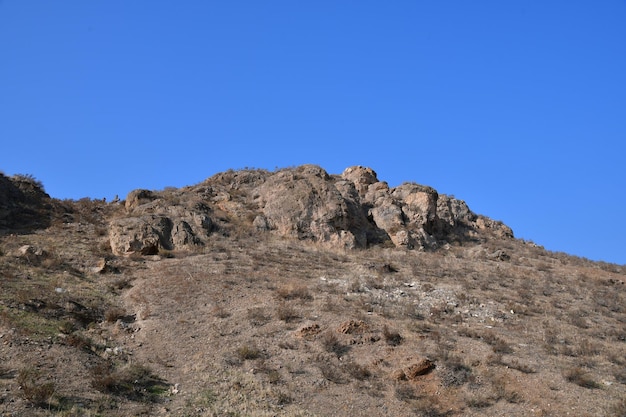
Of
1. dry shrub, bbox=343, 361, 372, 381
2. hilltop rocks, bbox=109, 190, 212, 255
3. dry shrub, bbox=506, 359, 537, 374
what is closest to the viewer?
dry shrub, bbox=343, 361, 372, 381

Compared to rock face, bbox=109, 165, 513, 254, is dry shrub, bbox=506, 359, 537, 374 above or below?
below

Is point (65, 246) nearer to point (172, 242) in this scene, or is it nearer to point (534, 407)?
point (172, 242)

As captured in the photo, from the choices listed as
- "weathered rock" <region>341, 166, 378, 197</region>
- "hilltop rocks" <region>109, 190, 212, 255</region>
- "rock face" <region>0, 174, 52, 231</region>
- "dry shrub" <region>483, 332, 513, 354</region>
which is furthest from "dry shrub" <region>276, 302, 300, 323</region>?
"weathered rock" <region>341, 166, 378, 197</region>

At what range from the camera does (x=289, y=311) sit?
1750cm

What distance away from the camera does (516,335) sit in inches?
670

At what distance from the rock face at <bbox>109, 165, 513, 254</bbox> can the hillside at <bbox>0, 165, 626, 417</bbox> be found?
0.12 meters

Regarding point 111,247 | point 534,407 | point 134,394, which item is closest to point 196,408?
point 134,394

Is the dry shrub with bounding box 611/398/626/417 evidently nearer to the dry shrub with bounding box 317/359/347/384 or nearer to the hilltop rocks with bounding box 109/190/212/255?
the dry shrub with bounding box 317/359/347/384

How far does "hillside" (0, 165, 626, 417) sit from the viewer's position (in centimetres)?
1304

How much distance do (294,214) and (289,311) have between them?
415 inches

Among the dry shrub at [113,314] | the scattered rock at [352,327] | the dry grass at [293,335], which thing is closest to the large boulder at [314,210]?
the dry grass at [293,335]

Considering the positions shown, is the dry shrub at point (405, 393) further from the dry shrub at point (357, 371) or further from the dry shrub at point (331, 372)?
the dry shrub at point (331, 372)

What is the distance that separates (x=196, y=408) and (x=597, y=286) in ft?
59.5

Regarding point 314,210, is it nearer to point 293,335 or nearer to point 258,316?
point 258,316
